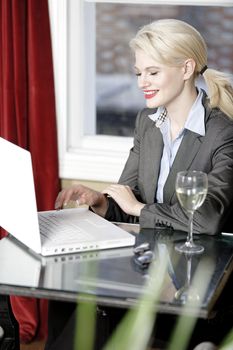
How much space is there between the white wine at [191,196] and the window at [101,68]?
135cm

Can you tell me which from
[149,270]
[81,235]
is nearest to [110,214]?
[81,235]

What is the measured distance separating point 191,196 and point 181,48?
0.69 metres

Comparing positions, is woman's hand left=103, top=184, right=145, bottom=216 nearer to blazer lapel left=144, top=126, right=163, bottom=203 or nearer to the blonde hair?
blazer lapel left=144, top=126, right=163, bottom=203

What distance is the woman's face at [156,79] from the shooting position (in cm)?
235

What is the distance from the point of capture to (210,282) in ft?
5.59

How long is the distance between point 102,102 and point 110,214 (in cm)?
113

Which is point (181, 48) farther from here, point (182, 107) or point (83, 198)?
point (83, 198)

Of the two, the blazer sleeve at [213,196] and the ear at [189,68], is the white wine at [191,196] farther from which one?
the ear at [189,68]

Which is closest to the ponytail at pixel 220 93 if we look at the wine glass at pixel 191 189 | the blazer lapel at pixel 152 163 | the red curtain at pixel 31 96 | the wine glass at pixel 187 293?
the blazer lapel at pixel 152 163

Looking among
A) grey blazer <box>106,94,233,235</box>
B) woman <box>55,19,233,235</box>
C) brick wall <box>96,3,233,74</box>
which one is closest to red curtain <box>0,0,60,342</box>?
brick wall <box>96,3,233,74</box>

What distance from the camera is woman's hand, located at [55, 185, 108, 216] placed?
224cm

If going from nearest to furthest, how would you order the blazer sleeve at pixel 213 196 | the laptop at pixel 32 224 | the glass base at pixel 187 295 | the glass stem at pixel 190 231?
the glass base at pixel 187 295 → the laptop at pixel 32 224 → the glass stem at pixel 190 231 → the blazer sleeve at pixel 213 196

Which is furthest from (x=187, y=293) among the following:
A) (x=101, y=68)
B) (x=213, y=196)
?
(x=101, y=68)

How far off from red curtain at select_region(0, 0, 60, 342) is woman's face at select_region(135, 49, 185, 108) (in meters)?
0.86
